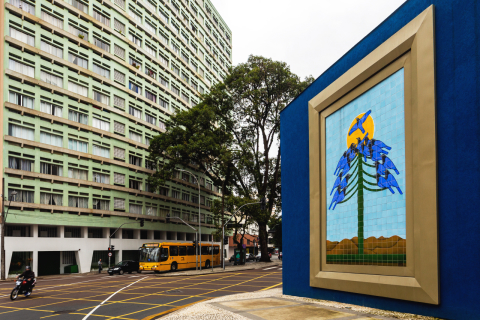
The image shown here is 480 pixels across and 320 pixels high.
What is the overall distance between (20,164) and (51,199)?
4.66m

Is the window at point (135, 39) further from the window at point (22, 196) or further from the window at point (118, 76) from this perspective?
the window at point (22, 196)

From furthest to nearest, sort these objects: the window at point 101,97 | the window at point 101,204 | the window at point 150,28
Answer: the window at point 150,28
the window at point 101,97
the window at point 101,204

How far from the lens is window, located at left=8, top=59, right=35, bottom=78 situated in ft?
124

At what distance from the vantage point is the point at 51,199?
134 ft

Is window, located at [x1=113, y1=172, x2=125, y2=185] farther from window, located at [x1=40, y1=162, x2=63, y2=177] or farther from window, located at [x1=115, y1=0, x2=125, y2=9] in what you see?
window, located at [x1=115, y1=0, x2=125, y2=9]

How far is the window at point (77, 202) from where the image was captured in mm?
42834

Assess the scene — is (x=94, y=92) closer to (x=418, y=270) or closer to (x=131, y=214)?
(x=131, y=214)

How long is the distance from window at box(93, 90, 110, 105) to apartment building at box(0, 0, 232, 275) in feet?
0.52

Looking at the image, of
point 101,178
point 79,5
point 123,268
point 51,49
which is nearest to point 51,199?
point 101,178

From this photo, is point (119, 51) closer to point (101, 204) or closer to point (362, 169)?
point (101, 204)

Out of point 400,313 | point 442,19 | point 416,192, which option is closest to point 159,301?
point 400,313

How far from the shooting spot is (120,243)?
164 feet

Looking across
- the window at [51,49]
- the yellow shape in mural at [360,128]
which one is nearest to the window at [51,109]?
the window at [51,49]

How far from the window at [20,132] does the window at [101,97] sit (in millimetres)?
9245
